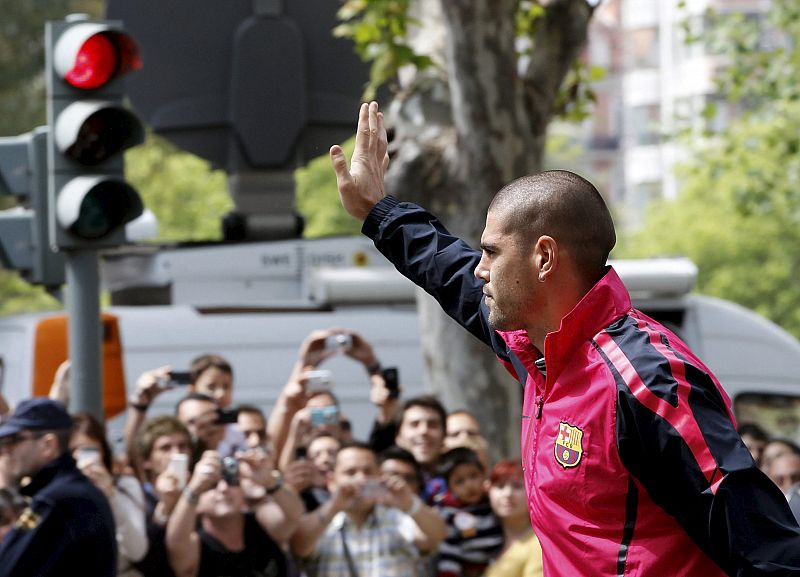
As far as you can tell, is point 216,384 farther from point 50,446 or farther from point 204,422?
point 50,446

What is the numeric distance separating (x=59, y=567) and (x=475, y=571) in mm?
2378

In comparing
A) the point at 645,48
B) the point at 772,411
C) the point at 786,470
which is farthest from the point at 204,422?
the point at 645,48

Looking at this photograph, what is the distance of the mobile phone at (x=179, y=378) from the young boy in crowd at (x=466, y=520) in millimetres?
1498

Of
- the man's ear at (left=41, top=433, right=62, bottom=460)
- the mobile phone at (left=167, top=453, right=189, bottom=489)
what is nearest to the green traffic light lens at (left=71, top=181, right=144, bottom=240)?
the mobile phone at (left=167, top=453, right=189, bottom=489)

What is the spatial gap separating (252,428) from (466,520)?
4.28 feet

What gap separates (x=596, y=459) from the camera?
125 inches

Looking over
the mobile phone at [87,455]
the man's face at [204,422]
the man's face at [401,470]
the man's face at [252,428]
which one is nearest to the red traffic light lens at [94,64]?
the mobile phone at [87,455]

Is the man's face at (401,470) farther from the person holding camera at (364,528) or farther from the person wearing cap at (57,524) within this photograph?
the person wearing cap at (57,524)

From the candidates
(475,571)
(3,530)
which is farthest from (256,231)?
(3,530)

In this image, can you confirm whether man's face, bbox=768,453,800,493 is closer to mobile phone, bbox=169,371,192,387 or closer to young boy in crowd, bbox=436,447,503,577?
young boy in crowd, bbox=436,447,503,577

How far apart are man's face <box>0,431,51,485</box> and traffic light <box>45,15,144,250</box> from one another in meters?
1.04

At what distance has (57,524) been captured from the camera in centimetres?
612

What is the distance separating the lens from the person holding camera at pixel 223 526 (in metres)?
7.18

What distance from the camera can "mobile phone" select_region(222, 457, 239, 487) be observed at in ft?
23.9
